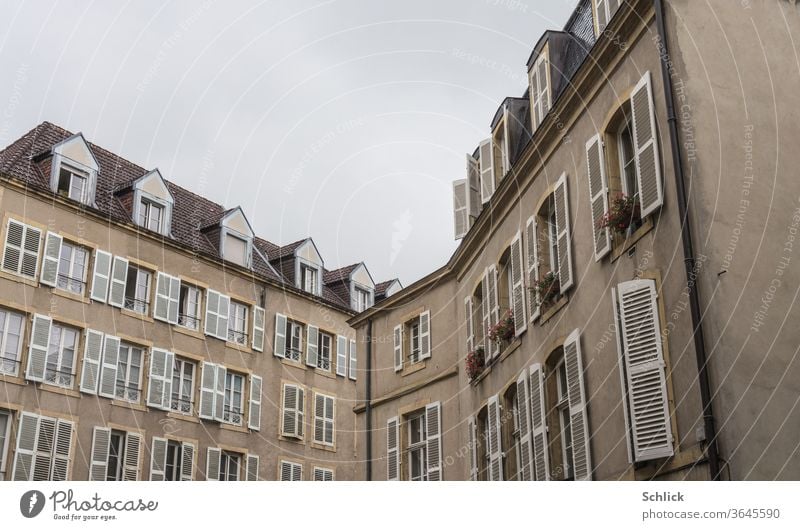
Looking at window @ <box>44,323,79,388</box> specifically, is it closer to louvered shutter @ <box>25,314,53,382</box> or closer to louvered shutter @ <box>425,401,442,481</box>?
louvered shutter @ <box>25,314,53,382</box>

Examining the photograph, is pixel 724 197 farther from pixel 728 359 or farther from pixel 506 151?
pixel 506 151

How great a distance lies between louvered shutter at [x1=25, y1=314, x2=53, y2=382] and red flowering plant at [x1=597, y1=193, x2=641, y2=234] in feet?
36.7

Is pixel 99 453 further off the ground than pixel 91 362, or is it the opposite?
pixel 91 362

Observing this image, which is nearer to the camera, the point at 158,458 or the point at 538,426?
the point at 538,426

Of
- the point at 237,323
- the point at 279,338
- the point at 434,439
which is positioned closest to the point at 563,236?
the point at 434,439

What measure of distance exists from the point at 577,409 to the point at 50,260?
11070 millimetres

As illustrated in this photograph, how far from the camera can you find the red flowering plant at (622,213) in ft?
30.3

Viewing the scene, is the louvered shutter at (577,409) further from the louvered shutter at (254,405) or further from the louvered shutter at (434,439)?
the louvered shutter at (254,405)

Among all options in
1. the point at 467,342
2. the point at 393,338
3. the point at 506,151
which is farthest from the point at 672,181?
the point at 393,338

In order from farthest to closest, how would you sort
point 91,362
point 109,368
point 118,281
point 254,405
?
1. point 254,405
2. point 118,281
3. point 109,368
4. point 91,362

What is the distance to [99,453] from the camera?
17.6 meters

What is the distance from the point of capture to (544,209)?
12.0 m

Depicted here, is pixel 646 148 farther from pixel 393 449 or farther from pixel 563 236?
pixel 393 449
